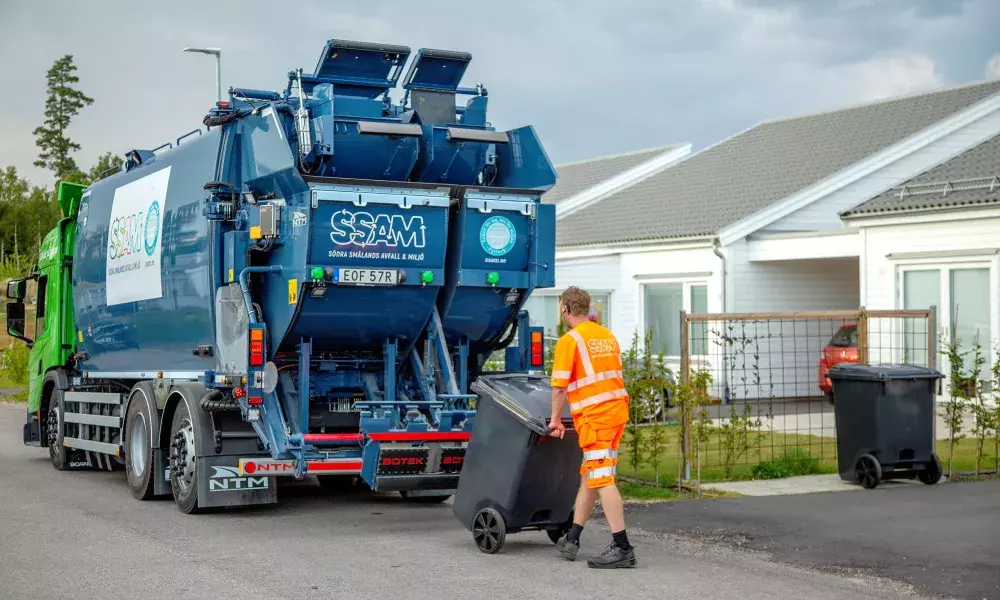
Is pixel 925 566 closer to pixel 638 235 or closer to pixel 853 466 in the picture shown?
pixel 853 466

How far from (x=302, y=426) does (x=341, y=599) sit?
3147 millimetres

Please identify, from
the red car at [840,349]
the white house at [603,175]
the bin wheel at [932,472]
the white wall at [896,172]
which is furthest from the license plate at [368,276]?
the white house at [603,175]

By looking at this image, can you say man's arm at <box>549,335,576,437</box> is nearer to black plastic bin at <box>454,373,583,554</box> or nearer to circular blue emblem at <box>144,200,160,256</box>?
black plastic bin at <box>454,373,583,554</box>

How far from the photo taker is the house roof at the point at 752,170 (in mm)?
26266

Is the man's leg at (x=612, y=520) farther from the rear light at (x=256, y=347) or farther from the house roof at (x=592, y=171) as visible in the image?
the house roof at (x=592, y=171)

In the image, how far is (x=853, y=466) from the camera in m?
12.3

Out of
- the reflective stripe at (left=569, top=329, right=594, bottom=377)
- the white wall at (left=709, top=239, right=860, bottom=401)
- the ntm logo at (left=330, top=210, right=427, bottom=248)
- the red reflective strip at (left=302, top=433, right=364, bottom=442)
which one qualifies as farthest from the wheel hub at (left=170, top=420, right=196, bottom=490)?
the white wall at (left=709, top=239, right=860, bottom=401)

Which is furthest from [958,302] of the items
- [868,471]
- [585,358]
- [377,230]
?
[585,358]

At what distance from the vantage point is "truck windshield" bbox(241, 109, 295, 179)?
10195 millimetres

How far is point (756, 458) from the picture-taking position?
14172mm

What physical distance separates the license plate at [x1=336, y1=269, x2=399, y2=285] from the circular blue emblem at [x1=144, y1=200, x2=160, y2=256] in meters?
2.86

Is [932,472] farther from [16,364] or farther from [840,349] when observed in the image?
[16,364]

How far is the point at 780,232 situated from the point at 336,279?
16706 mm

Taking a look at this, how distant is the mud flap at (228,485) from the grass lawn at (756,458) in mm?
3814
